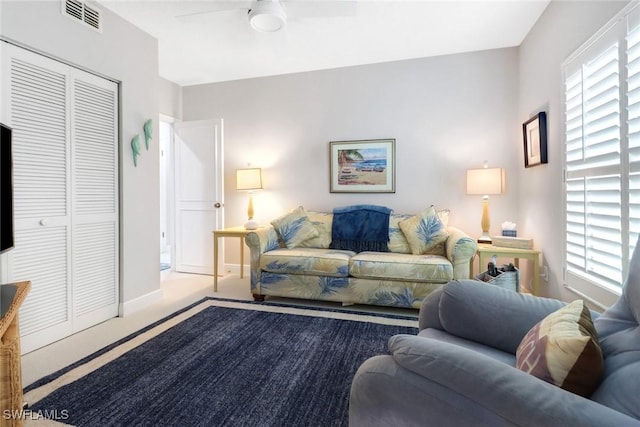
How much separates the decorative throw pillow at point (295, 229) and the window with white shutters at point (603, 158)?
224 centimetres

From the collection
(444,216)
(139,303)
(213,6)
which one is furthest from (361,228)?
(213,6)

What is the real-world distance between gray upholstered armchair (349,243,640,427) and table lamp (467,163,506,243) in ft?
7.23

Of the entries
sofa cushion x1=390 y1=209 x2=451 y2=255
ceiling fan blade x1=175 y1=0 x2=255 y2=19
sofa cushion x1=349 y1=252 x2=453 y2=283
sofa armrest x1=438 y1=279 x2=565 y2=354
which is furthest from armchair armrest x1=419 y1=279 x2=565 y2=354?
ceiling fan blade x1=175 y1=0 x2=255 y2=19

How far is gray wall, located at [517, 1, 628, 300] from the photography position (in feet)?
7.11

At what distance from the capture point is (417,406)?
76 cm

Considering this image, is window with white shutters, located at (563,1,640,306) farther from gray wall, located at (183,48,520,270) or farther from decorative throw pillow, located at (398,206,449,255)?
gray wall, located at (183,48,520,270)

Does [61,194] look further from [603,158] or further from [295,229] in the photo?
[603,158]

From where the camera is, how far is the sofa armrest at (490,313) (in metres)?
1.25

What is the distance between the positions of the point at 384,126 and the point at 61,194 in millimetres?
3114

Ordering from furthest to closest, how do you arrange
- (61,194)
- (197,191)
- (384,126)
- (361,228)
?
(197,191)
(384,126)
(361,228)
(61,194)

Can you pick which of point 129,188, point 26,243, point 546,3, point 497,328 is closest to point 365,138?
point 546,3

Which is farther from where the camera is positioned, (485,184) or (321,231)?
(321,231)

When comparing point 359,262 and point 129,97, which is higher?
point 129,97

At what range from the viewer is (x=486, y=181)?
3105mm
